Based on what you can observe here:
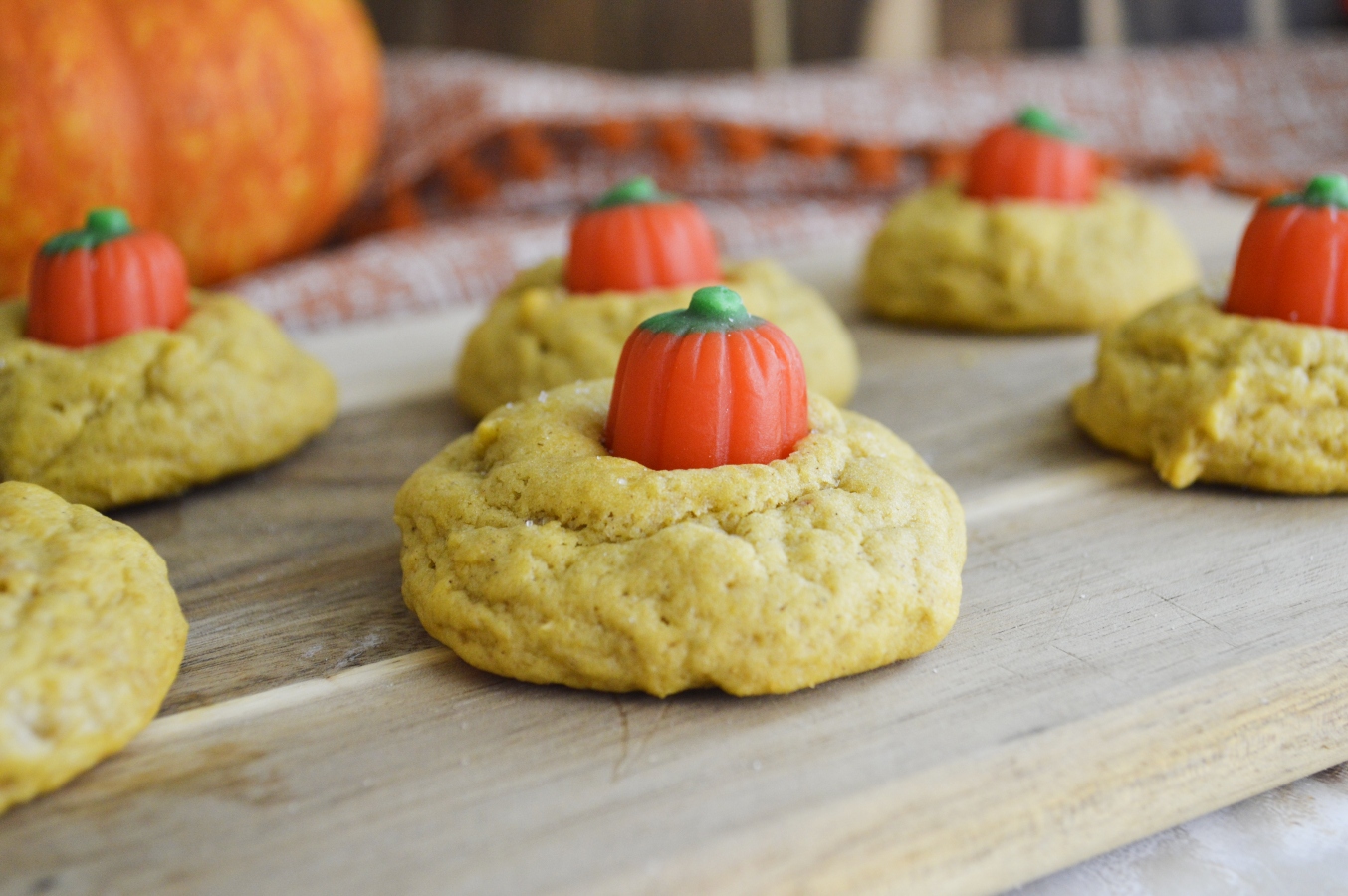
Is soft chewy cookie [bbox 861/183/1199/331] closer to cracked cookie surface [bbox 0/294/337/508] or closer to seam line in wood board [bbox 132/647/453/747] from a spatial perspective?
cracked cookie surface [bbox 0/294/337/508]

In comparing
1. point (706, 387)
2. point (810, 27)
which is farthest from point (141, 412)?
point (810, 27)

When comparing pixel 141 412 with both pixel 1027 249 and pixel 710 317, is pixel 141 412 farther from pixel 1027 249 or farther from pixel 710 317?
pixel 1027 249

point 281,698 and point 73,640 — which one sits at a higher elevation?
point 73,640

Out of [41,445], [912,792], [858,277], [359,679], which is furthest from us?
[858,277]

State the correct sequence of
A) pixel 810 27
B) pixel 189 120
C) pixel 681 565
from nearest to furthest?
pixel 681 565
pixel 189 120
pixel 810 27

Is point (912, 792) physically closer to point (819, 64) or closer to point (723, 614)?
point (723, 614)

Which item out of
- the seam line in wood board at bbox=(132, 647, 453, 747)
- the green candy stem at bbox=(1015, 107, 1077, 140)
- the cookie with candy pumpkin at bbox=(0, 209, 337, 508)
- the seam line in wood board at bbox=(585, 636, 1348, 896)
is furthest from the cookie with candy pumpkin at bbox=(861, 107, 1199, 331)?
the seam line in wood board at bbox=(132, 647, 453, 747)

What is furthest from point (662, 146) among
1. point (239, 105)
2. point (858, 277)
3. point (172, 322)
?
point (172, 322)

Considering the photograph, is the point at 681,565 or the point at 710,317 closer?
the point at 681,565
